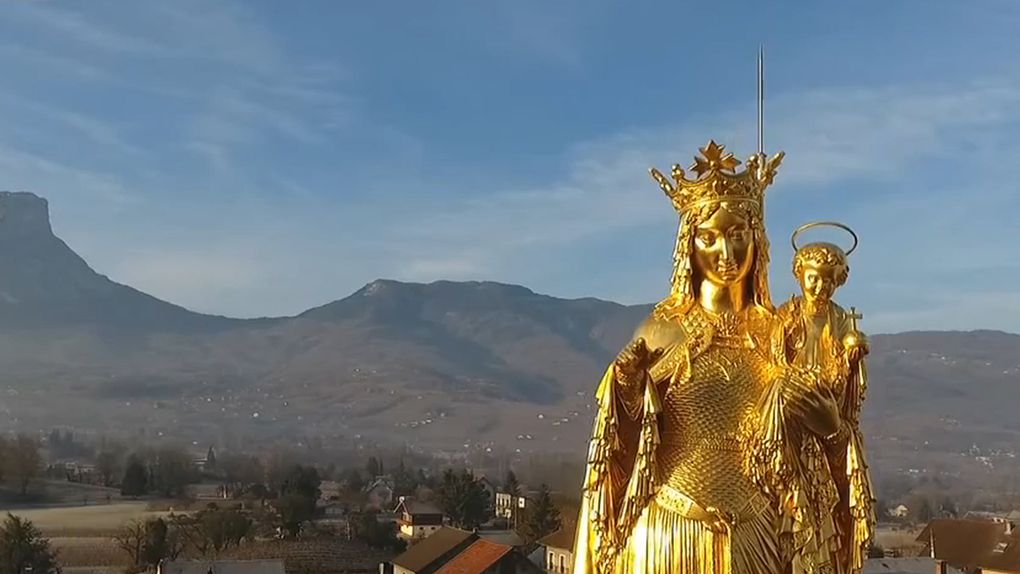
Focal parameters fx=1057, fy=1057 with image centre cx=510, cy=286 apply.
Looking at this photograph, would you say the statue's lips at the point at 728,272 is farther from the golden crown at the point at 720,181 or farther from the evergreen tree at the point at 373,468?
the evergreen tree at the point at 373,468

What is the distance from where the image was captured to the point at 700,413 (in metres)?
5.27

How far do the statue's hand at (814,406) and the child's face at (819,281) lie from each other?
467 mm

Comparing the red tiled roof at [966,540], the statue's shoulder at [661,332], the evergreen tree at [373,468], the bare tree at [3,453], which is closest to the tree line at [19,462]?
the bare tree at [3,453]

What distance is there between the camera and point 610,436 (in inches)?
203

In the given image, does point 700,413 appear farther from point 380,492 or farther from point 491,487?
point 380,492

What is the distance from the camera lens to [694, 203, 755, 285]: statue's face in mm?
5363

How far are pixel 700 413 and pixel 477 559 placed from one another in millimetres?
22103

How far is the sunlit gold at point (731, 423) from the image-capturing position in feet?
16.4

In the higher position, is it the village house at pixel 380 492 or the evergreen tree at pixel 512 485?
the evergreen tree at pixel 512 485

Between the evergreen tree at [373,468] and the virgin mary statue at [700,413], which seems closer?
the virgin mary statue at [700,413]

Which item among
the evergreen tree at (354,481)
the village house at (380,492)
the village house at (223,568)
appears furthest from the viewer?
the evergreen tree at (354,481)

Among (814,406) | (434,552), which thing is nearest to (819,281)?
(814,406)

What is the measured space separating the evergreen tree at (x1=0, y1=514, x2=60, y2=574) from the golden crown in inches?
1270

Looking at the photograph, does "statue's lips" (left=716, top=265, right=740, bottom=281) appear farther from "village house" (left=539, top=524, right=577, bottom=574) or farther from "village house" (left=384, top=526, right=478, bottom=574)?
"village house" (left=384, top=526, right=478, bottom=574)
